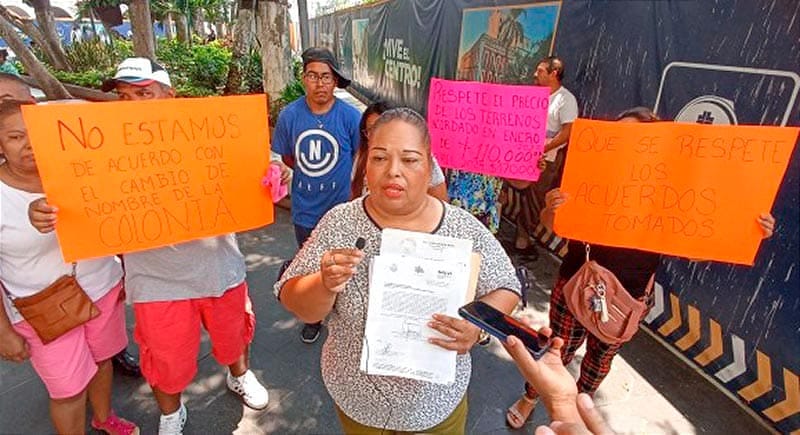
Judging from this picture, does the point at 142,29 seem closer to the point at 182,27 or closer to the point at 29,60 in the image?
the point at 29,60

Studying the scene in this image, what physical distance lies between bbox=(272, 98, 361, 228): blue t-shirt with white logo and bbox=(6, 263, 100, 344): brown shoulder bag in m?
1.38

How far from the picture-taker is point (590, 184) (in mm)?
1945

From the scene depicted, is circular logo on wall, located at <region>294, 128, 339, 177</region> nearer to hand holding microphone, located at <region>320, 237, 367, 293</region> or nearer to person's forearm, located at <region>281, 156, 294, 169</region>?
person's forearm, located at <region>281, 156, 294, 169</region>

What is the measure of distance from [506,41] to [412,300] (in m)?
5.10

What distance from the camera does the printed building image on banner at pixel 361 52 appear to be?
43.0 feet

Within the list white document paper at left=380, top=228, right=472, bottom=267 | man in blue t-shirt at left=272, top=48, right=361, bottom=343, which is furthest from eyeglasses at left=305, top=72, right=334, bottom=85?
white document paper at left=380, top=228, right=472, bottom=267

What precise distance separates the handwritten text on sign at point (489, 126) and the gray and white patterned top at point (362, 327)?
1.44m

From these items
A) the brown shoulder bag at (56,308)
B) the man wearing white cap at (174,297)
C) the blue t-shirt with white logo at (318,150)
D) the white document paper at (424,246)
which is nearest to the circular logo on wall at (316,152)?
the blue t-shirt with white logo at (318,150)

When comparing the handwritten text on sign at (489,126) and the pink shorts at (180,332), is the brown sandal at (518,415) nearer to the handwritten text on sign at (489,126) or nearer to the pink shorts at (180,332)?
the handwritten text on sign at (489,126)

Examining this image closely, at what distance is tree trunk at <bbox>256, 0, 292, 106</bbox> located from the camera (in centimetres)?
721

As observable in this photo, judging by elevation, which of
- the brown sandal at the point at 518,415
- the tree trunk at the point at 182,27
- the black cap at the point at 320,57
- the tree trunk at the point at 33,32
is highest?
the tree trunk at the point at 182,27

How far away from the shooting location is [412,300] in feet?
4.33

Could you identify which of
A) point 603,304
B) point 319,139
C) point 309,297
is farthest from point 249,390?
point 603,304

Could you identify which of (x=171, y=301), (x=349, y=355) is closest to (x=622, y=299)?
(x=349, y=355)
